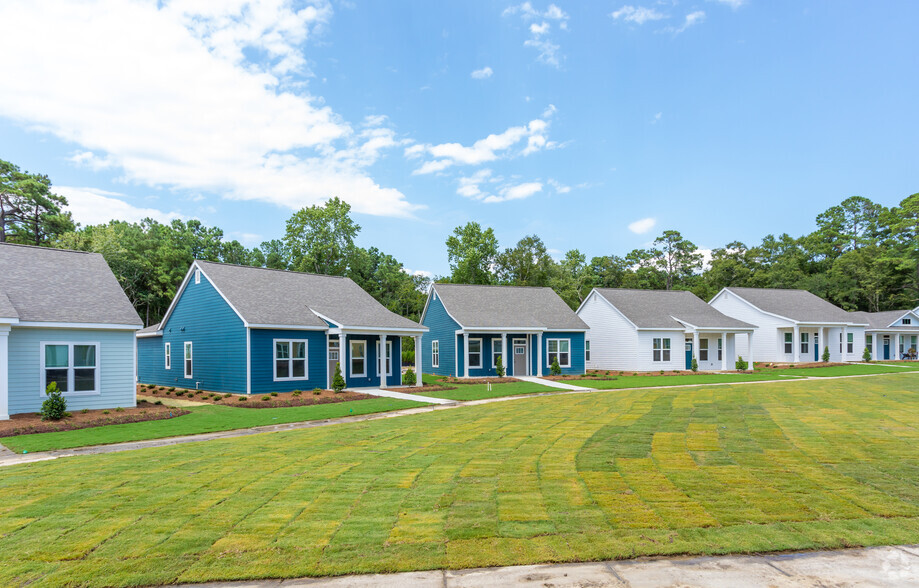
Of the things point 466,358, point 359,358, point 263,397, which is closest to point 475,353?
point 466,358

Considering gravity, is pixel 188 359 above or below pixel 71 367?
below

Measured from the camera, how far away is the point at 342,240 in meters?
53.4

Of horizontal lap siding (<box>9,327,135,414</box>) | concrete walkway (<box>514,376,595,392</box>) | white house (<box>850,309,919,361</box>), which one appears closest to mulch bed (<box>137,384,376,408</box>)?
horizontal lap siding (<box>9,327,135,414</box>)

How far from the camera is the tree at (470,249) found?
184 ft

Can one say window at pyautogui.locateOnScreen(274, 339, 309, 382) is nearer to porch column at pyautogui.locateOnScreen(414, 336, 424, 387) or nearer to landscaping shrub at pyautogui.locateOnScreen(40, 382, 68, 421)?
porch column at pyautogui.locateOnScreen(414, 336, 424, 387)

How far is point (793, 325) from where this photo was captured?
40.1 meters

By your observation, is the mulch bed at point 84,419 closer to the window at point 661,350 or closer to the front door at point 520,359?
the front door at point 520,359

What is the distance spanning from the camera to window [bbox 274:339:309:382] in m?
22.0

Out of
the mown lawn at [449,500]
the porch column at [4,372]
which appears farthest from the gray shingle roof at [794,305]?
the porch column at [4,372]

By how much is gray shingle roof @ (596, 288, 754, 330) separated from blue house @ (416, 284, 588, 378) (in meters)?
4.46

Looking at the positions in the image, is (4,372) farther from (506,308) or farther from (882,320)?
(882,320)

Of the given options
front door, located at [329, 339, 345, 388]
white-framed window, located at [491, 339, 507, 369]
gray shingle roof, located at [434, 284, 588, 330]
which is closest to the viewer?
front door, located at [329, 339, 345, 388]

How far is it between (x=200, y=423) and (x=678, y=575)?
13064 mm

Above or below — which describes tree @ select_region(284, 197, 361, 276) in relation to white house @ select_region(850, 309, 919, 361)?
above
